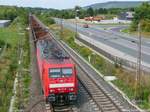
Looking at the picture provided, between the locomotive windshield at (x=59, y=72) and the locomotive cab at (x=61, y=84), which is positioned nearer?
the locomotive cab at (x=61, y=84)

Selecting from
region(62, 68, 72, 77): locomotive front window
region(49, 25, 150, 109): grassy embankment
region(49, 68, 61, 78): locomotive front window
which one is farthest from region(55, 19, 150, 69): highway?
region(49, 68, 61, 78): locomotive front window

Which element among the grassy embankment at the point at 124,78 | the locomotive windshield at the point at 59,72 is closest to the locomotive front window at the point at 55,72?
the locomotive windshield at the point at 59,72

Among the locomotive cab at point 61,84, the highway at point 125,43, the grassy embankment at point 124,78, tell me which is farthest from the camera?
the highway at point 125,43

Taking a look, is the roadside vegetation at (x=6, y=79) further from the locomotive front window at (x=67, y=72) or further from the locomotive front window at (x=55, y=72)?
the locomotive front window at (x=67, y=72)

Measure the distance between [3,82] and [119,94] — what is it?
9.75 meters

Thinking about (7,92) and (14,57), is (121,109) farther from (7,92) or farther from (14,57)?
(14,57)

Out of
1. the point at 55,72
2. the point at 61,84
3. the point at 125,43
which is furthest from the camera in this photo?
the point at 125,43

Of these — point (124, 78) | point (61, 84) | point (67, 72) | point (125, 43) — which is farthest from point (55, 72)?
point (125, 43)

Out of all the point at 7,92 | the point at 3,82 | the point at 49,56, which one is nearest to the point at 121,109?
the point at 49,56

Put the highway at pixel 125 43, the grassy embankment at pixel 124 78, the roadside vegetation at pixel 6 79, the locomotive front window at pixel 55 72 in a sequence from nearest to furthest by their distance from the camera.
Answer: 1. the locomotive front window at pixel 55 72
2. the roadside vegetation at pixel 6 79
3. the grassy embankment at pixel 124 78
4. the highway at pixel 125 43

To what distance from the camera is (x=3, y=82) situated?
32.0 meters

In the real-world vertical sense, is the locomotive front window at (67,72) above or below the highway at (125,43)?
above

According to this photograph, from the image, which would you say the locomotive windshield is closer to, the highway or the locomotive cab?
the locomotive cab

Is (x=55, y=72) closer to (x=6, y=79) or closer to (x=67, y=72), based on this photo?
(x=67, y=72)
